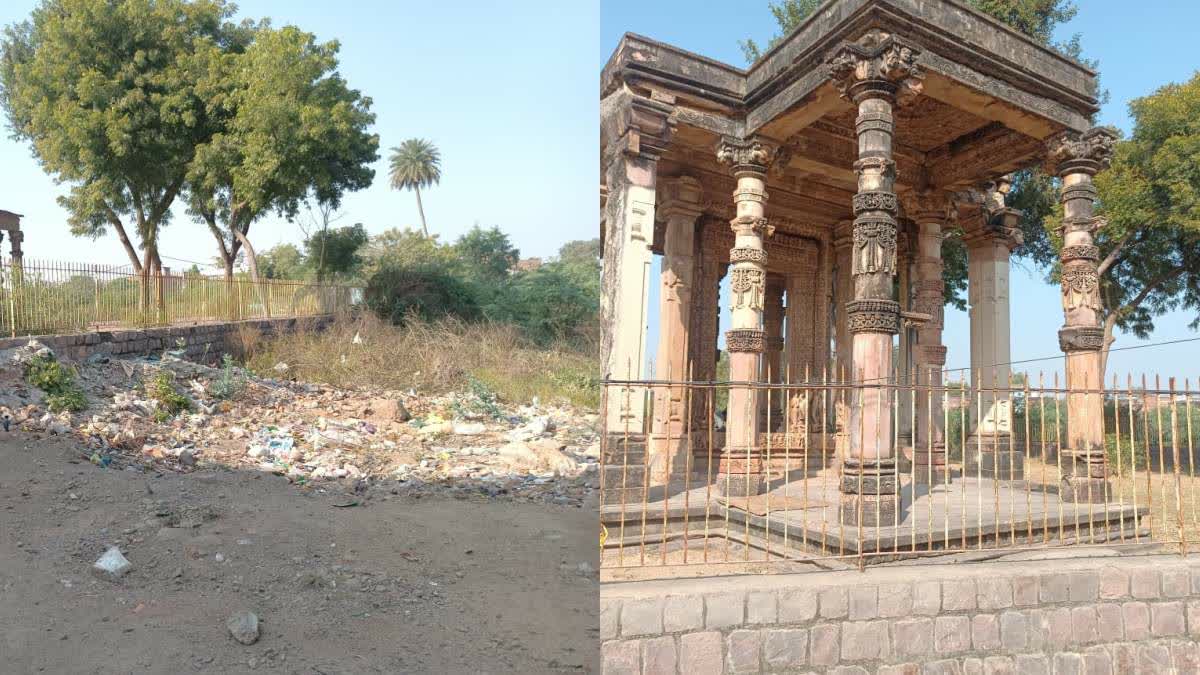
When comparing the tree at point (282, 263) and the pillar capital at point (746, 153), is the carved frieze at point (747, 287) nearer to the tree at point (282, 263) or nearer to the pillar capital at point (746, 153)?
the pillar capital at point (746, 153)

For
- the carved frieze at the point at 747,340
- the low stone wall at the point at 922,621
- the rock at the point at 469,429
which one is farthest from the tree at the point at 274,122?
the low stone wall at the point at 922,621

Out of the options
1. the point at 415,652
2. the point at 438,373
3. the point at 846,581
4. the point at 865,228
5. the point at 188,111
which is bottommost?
the point at 415,652

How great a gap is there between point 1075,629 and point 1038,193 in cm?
1320

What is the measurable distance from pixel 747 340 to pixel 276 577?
14.9ft

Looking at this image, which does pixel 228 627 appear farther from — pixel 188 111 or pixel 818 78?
pixel 188 111

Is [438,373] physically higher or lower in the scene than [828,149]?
lower

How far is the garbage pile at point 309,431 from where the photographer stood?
320 inches

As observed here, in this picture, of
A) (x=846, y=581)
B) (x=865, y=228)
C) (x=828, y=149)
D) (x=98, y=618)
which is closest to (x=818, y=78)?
(x=865, y=228)

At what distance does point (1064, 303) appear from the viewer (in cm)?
739

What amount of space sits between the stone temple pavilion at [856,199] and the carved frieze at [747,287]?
1cm

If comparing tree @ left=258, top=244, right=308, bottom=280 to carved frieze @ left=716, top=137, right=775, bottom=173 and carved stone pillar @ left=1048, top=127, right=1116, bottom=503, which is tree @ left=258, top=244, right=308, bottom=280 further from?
carved stone pillar @ left=1048, top=127, right=1116, bottom=503

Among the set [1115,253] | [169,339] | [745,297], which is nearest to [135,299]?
[169,339]

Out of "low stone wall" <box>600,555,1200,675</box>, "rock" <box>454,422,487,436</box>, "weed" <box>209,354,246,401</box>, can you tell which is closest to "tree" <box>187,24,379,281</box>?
"weed" <box>209,354,246,401</box>

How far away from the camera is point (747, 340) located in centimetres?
A: 738
